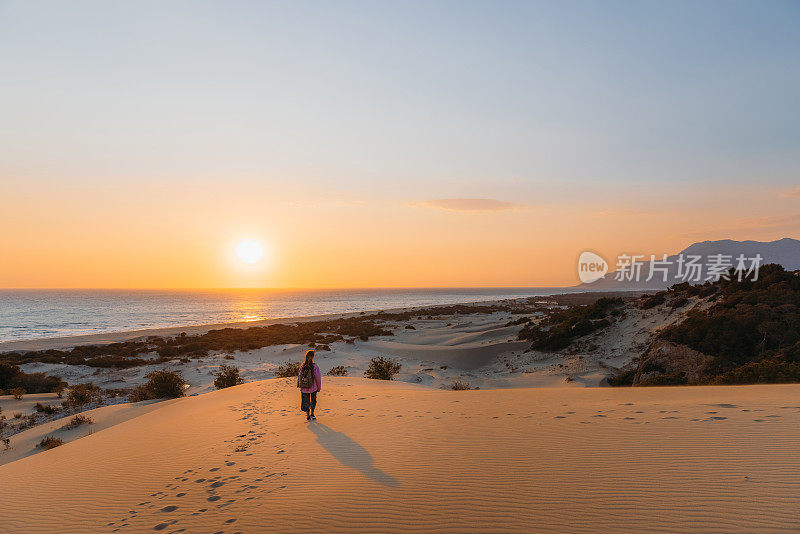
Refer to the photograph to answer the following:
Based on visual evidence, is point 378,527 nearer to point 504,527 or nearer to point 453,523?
point 453,523

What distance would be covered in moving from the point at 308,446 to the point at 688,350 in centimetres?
1572

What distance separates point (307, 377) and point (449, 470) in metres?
5.02

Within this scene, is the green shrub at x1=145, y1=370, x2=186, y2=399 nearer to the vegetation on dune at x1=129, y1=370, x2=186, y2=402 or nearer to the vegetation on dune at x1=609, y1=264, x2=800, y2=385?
the vegetation on dune at x1=129, y1=370, x2=186, y2=402

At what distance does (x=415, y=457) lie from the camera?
6.24 meters

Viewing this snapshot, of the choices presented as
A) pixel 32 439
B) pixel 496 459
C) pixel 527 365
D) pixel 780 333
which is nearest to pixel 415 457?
pixel 496 459

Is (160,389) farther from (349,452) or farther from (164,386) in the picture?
(349,452)

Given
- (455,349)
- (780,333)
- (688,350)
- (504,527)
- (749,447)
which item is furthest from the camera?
(455,349)

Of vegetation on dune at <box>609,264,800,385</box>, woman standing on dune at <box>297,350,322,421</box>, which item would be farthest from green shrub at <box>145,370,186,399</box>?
vegetation on dune at <box>609,264,800,385</box>

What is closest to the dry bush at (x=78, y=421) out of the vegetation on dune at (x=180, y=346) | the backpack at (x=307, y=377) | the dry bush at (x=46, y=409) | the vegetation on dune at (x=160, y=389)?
the dry bush at (x=46, y=409)

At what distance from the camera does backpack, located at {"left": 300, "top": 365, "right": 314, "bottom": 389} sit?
375 inches

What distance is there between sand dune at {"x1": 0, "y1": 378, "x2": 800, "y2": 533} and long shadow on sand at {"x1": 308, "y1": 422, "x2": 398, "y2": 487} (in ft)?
0.13

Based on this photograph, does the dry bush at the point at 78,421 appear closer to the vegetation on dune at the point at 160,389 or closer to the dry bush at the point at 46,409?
the dry bush at the point at 46,409

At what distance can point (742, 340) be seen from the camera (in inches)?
580

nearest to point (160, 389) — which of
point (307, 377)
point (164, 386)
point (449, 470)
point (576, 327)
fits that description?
point (164, 386)
